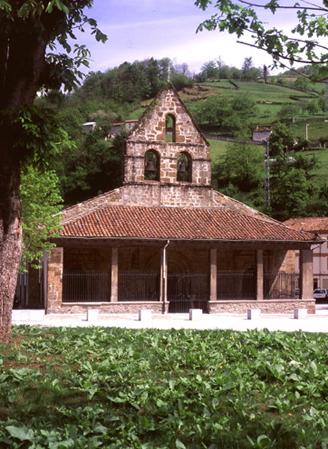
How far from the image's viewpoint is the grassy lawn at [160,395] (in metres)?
6.03

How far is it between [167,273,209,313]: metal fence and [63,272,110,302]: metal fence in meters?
3.19

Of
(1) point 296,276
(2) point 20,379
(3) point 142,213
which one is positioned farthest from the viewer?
(1) point 296,276

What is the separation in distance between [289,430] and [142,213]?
83.4ft

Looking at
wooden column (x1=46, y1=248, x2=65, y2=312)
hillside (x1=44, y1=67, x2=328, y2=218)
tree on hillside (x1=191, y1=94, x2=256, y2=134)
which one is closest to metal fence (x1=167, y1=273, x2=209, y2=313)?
wooden column (x1=46, y1=248, x2=65, y2=312)

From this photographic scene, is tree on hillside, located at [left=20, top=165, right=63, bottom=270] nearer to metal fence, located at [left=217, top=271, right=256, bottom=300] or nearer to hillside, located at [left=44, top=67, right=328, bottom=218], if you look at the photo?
metal fence, located at [left=217, top=271, right=256, bottom=300]

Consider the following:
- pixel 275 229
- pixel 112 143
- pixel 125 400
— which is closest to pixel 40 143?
pixel 125 400

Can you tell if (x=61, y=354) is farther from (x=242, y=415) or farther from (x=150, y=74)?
(x=150, y=74)

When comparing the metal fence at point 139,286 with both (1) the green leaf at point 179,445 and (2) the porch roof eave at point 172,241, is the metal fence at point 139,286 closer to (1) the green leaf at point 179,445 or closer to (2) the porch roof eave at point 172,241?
(2) the porch roof eave at point 172,241

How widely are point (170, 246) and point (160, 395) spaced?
22.9 m

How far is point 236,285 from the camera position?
106ft

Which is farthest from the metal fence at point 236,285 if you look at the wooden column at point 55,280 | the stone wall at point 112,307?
the wooden column at point 55,280

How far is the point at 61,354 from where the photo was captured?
30.7 feet

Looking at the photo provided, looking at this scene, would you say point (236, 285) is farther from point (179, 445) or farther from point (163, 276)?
Answer: point (179, 445)

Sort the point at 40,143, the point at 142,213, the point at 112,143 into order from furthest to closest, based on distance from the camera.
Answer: the point at 112,143
the point at 142,213
the point at 40,143
